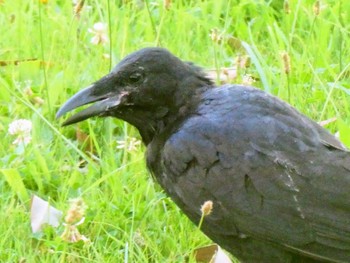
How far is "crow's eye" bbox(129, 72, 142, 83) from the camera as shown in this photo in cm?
495

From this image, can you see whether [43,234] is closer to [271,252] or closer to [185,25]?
[271,252]

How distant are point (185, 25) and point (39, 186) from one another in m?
1.79

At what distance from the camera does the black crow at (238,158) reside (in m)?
4.54

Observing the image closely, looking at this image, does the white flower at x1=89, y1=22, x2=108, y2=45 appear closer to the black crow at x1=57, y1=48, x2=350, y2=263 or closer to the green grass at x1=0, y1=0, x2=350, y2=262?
the green grass at x1=0, y1=0, x2=350, y2=262

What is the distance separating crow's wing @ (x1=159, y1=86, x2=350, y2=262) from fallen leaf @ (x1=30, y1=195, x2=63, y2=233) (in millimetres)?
680

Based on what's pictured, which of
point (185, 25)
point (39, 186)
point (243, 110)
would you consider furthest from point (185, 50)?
point (243, 110)

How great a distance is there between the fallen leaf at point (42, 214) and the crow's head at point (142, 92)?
53cm

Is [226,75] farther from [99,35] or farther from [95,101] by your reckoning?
[95,101]

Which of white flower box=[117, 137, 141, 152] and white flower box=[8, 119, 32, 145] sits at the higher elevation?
white flower box=[8, 119, 32, 145]

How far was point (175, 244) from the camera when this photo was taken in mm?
5180

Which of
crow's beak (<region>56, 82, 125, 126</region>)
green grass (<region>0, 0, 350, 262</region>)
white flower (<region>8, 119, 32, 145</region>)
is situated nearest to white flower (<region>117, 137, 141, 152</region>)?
green grass (<region>0, 0, 350, 262</region>)

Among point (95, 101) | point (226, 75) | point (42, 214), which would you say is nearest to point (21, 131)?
point (42, 214)

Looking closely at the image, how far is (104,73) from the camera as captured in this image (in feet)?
21.3

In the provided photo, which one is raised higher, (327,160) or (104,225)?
(327,160)
